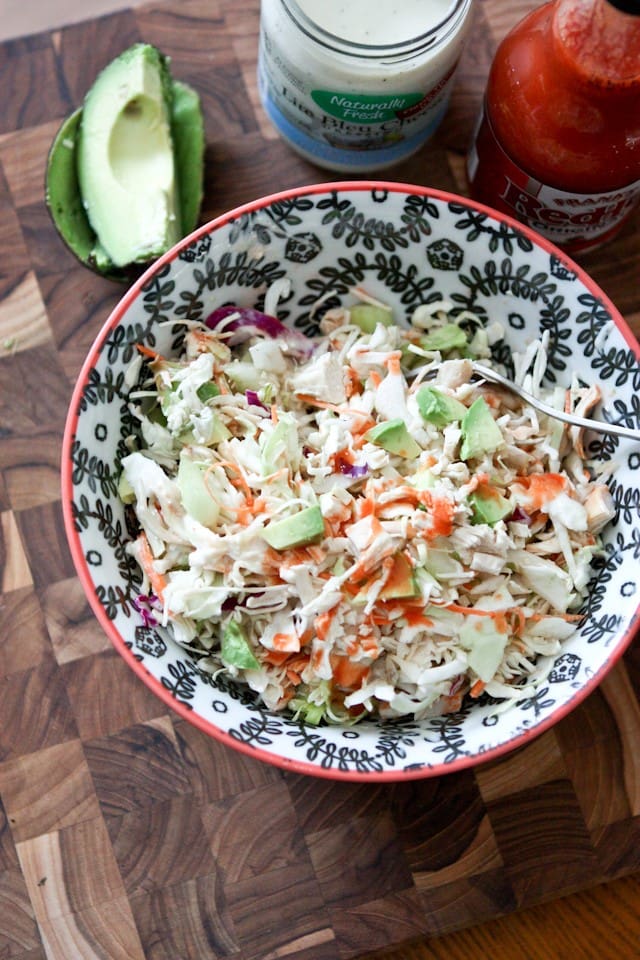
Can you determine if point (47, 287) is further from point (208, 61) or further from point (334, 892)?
point (334, 892)

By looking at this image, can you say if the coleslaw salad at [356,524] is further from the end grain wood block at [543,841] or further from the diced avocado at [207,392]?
the end grain wood block at [543,841]

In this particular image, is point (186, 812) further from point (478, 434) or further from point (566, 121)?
point (566, 121)

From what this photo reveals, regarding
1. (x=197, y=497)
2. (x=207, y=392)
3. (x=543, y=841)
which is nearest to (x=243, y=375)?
(x=207, y=392)

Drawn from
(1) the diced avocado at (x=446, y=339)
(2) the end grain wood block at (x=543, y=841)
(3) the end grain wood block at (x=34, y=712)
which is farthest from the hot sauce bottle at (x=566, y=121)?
(3) the end grain wood block at (x=34, y=712)

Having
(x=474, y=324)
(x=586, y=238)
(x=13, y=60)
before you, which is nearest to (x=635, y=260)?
(x=586, y=238)

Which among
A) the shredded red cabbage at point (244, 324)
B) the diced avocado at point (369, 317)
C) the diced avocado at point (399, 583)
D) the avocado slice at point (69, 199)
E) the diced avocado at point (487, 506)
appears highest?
the avocado slice at point (69, 199)

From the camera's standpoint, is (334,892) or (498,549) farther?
(334,892)
